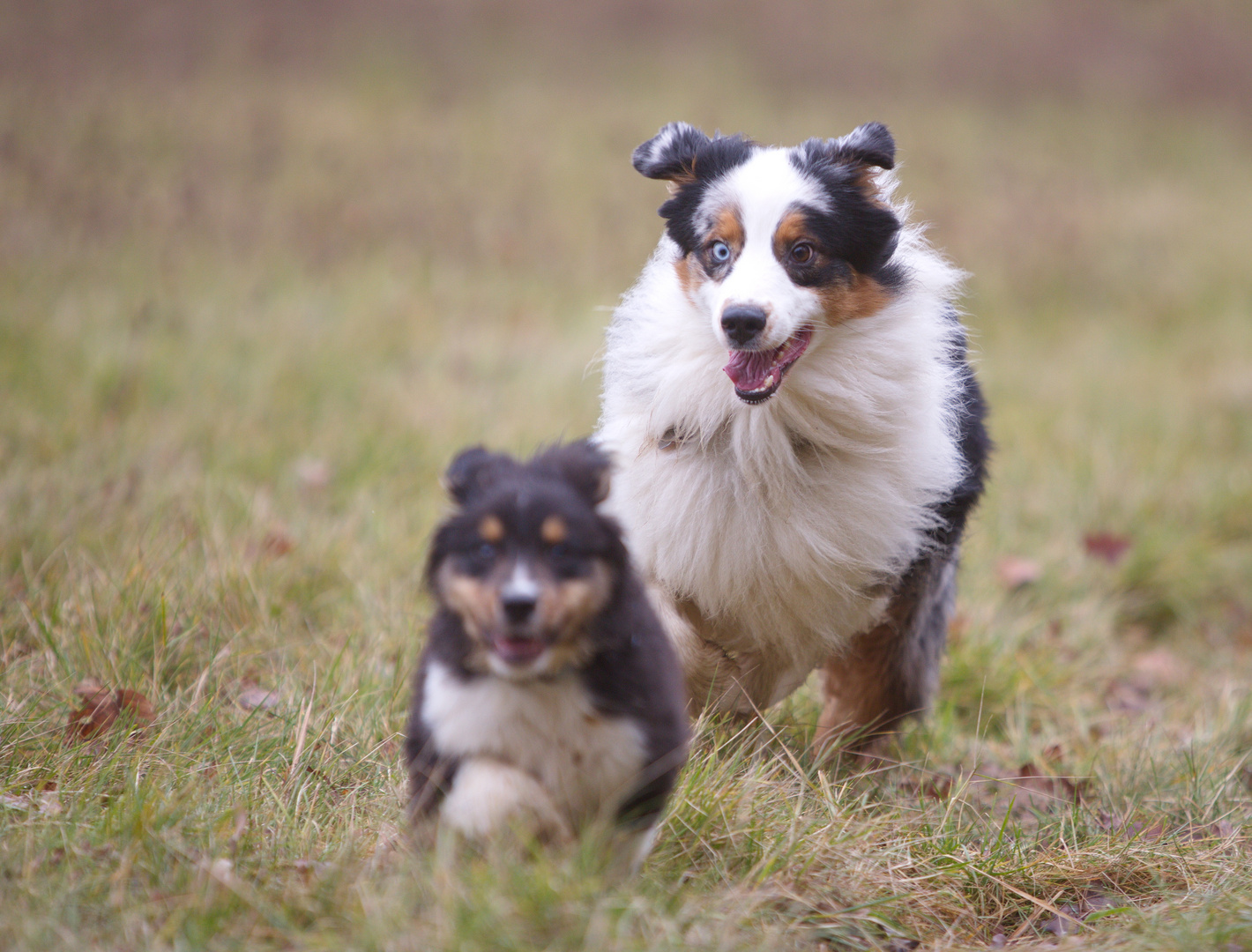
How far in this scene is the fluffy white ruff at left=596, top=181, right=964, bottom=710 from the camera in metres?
3.37

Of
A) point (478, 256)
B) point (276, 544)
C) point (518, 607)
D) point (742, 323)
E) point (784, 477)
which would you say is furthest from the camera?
point (478, 256)

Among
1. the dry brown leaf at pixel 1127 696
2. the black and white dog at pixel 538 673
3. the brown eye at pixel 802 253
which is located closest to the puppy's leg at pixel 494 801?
the black and white dog at pixel 538 673

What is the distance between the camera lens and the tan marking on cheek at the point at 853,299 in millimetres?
3389

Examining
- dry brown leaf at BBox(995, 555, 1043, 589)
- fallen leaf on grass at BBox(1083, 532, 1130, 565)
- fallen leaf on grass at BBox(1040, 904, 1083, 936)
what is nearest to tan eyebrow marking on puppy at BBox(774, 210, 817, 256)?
fallen leaf on grass at BBox(1040, 904, 1083, 936)

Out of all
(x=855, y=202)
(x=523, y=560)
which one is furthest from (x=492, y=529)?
(x=855, y=202)

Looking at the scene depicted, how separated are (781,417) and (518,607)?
1.56m

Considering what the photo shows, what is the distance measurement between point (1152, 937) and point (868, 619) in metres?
1.33

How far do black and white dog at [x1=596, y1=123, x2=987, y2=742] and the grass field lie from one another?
0.40 m

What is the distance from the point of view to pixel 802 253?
3.36 metres

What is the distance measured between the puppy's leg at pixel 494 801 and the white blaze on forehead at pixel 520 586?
0.38 m

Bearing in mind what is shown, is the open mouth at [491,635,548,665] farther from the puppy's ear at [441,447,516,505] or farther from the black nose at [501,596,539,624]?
the puppy's ear at [441,447,516,505]

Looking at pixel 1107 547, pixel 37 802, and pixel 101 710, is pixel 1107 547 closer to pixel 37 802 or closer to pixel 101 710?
pixel 101 710

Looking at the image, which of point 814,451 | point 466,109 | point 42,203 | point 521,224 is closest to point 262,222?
point 42,203

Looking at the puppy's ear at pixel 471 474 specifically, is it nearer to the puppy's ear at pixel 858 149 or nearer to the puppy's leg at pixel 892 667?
the puppy's ear at pixel 858 149
